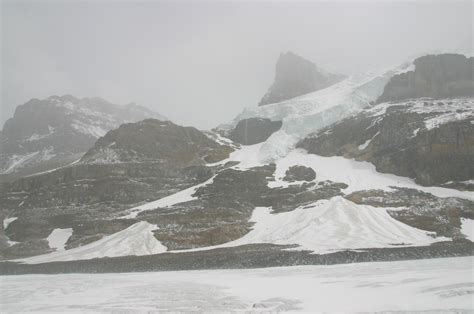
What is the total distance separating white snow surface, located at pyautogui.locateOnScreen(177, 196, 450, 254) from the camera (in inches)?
2196

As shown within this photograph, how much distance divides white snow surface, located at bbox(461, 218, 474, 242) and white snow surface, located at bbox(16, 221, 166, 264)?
164 feet

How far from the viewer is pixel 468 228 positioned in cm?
6619

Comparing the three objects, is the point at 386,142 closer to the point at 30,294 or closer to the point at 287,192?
the point at 287,192

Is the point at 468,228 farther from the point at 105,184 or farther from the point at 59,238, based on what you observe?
the point at 105,184

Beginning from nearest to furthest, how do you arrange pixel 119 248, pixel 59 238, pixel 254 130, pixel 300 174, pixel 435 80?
pixel 119 248 < pixel 59 238 < pixel 300 174 < pixel 435 80 < pixel 254 130

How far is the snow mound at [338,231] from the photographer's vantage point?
183 feet

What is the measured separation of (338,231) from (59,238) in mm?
58555

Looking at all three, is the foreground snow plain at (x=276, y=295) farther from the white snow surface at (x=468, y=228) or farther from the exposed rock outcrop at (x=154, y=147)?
the exposed rock outcrop at (x=154, y=147)

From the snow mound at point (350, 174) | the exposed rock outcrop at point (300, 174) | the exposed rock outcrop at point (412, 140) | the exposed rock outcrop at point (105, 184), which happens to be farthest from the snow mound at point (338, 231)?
the exposed rock outcrop at point (105, 184)

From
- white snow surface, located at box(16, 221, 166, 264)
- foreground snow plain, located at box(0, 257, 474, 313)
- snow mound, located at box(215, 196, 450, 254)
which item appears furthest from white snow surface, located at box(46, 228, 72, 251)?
foreground snow plain, located at box(0, 257, 474, 313)

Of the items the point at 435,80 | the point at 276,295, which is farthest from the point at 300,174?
the point at 276,295

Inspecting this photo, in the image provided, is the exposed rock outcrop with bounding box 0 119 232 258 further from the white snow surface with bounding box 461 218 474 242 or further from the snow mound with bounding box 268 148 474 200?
the white snow surface with bounding box 461 218 474 242

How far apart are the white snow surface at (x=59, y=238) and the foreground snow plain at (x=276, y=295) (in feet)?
157

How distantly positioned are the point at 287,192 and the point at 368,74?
Answer: 9373 cm
